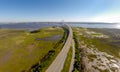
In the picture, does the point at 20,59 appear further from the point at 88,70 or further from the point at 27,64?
the point at 88,70

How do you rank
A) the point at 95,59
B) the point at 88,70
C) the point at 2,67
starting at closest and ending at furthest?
the point at 88,70
the point at 2,67
the point at 95,59

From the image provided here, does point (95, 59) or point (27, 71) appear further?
point (95, 59)

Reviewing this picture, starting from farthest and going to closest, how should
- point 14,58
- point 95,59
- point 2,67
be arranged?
point 14,58
point 95,59
point 2,67

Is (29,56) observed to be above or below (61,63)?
below

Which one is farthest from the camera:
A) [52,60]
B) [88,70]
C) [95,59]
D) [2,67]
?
[95,59]

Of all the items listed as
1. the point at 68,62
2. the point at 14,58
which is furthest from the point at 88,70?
the point at 14,58

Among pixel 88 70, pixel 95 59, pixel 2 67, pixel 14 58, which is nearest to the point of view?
pixel 88 70

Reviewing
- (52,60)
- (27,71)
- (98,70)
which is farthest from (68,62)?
(27,71)

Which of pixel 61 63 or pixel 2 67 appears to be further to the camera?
pixel 2 67

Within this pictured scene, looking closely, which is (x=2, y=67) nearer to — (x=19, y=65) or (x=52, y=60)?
(x=19, y=65)
